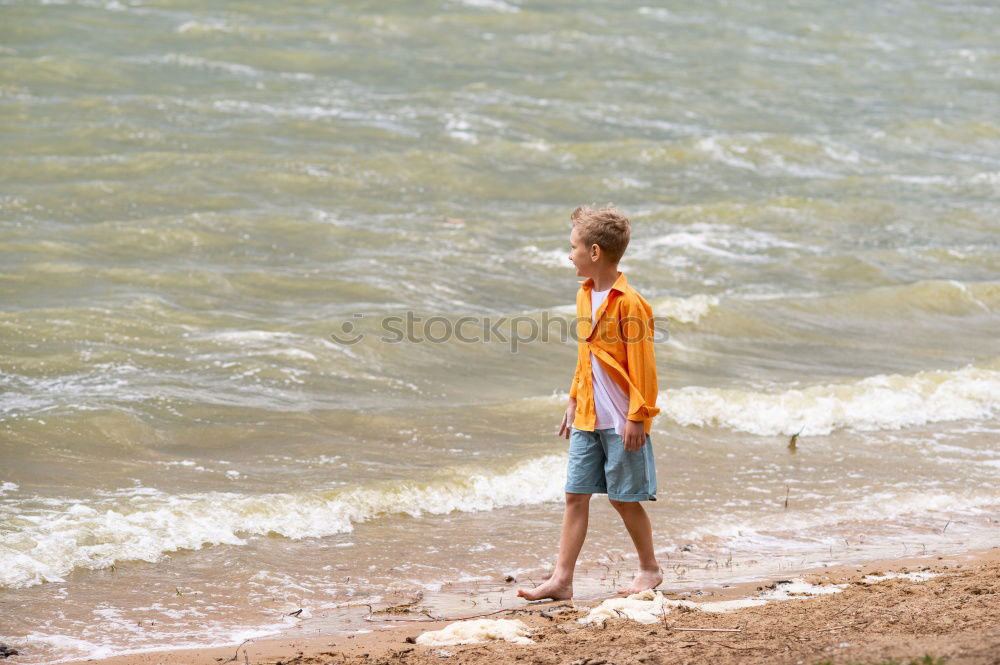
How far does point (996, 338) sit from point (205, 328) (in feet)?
23.3

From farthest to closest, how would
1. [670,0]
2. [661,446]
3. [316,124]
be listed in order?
1. [670,0]
2. [316,124]
3. [661,446]

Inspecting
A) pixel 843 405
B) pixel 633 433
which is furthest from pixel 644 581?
pixel 843 405

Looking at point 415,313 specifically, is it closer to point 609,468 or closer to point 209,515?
point 209,515

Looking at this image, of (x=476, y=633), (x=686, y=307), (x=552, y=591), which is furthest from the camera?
(x=686, y=307)

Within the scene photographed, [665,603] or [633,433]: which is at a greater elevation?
[633,433]

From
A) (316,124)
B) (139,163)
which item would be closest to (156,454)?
(139,163)

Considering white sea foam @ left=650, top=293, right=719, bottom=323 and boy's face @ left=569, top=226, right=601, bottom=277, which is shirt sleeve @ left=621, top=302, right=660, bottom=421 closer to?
boy's face @ left=569, top=226, right=601, bottom=277

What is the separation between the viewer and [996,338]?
11734 millimetres

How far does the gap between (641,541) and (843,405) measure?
411cm

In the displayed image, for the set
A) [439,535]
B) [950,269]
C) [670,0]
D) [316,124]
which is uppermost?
[670,0]

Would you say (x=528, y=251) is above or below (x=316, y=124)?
below

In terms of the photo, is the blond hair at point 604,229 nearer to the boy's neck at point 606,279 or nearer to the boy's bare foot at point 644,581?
the boy's neck at point 606,279

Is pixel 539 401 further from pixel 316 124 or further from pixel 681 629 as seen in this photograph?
Result: pixel 316 124

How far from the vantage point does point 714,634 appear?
14.2 ft
